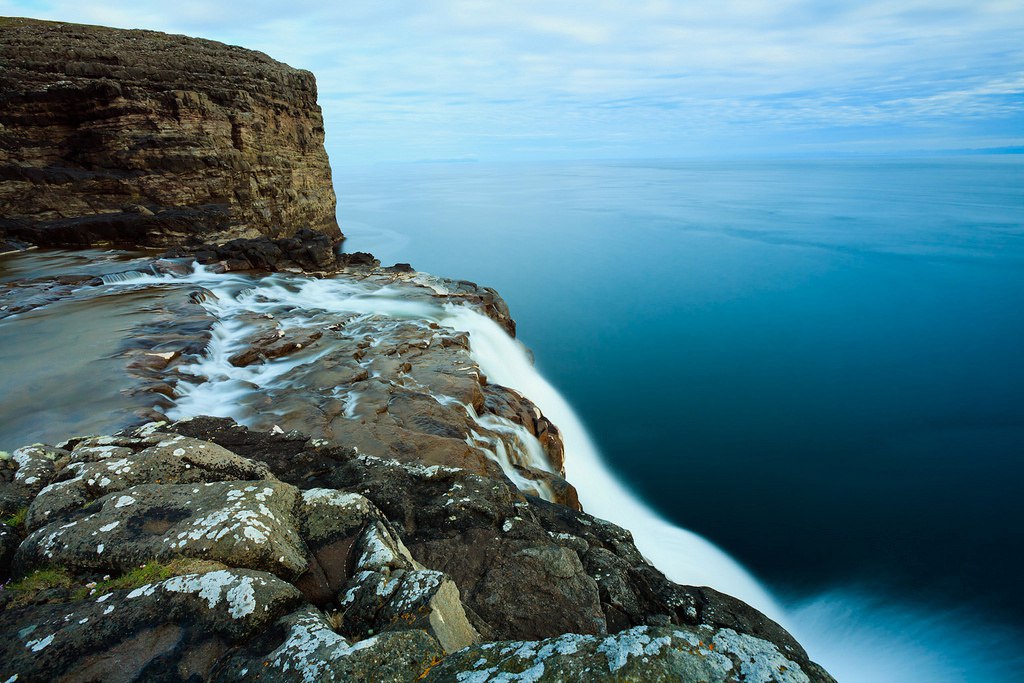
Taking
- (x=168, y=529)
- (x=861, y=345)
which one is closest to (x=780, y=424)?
(x=861, y=345)

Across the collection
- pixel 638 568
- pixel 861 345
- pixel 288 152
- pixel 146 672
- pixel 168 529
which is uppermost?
pixel 288 152

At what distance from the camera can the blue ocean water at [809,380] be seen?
11805mm

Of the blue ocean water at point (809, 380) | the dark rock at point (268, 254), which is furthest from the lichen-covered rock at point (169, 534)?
the dark rock at point (268, 254)

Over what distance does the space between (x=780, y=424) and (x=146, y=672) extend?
667 inches

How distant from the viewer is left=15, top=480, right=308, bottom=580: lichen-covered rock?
337 cm

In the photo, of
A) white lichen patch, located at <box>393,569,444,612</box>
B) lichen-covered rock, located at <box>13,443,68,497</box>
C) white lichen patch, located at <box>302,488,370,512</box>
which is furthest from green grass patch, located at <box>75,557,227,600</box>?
lichen-covered rock, located at <box>13,443,68,497</box>

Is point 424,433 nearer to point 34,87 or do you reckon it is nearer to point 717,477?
point 717,477

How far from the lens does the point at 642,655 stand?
2.77 meters

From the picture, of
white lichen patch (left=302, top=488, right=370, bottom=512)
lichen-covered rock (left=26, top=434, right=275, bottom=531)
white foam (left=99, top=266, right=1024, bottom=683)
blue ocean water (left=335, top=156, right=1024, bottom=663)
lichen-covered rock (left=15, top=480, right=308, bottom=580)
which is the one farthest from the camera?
blue ocean water (left=335, top=156, right=1024, bottom=663)

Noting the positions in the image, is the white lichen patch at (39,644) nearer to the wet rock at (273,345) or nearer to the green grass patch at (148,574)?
the green grass patch at (148,574)

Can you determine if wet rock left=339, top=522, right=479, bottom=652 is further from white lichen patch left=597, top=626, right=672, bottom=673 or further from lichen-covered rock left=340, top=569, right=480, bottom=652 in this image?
white lichen patch left=597, top=626, right=672, bottom=673

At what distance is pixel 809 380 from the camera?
19359 mm

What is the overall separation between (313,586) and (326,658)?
2.49ft

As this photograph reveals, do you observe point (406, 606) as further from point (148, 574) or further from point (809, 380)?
point (809, 380)
